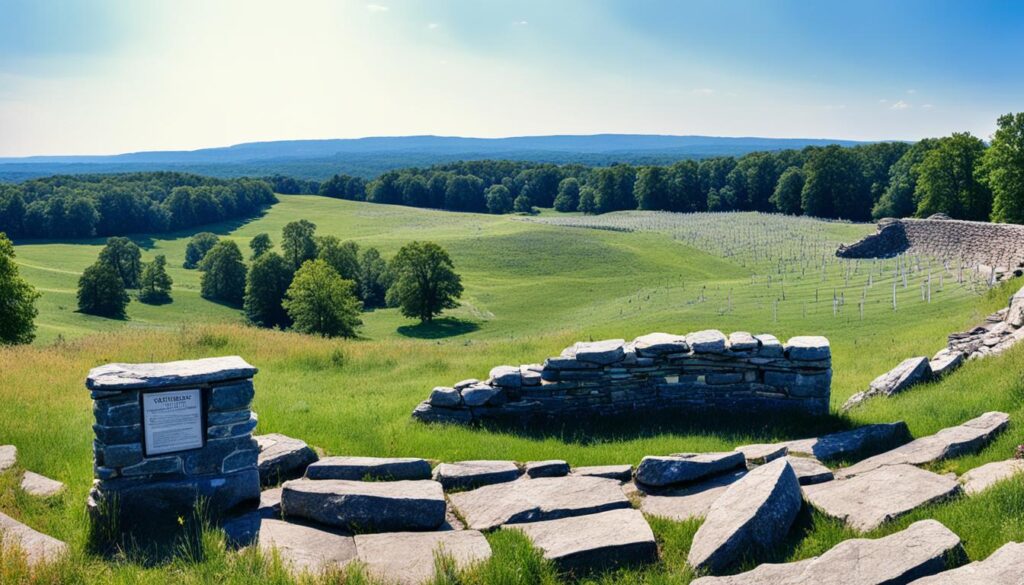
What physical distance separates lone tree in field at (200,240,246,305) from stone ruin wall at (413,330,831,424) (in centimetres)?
7504

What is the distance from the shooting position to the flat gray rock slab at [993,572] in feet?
17.2

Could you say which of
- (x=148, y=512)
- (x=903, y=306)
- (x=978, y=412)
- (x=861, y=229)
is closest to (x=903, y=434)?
(x=978, y=412)

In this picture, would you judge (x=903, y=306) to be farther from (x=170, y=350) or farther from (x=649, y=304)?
(x=170, y=350)

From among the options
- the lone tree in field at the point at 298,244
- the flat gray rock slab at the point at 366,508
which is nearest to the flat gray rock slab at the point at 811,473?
the flat gray rock slab at the point at 366,508

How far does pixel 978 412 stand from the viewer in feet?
36.4

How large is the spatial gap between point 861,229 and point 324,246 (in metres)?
57.8

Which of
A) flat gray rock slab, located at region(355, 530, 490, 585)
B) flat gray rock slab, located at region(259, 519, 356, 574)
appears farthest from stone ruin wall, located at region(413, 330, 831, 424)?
flat gray rock slab, located at region(355, 530, 490, 585)

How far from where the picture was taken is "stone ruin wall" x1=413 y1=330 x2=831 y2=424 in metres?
13.2

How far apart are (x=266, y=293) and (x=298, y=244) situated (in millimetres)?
10094

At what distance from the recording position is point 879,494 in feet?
25.2

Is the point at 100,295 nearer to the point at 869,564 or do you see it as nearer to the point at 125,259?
the point at 125,259

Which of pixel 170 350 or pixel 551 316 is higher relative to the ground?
pixel 170 350

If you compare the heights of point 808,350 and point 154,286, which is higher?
point 808,350

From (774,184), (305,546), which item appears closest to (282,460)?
(305,546)
